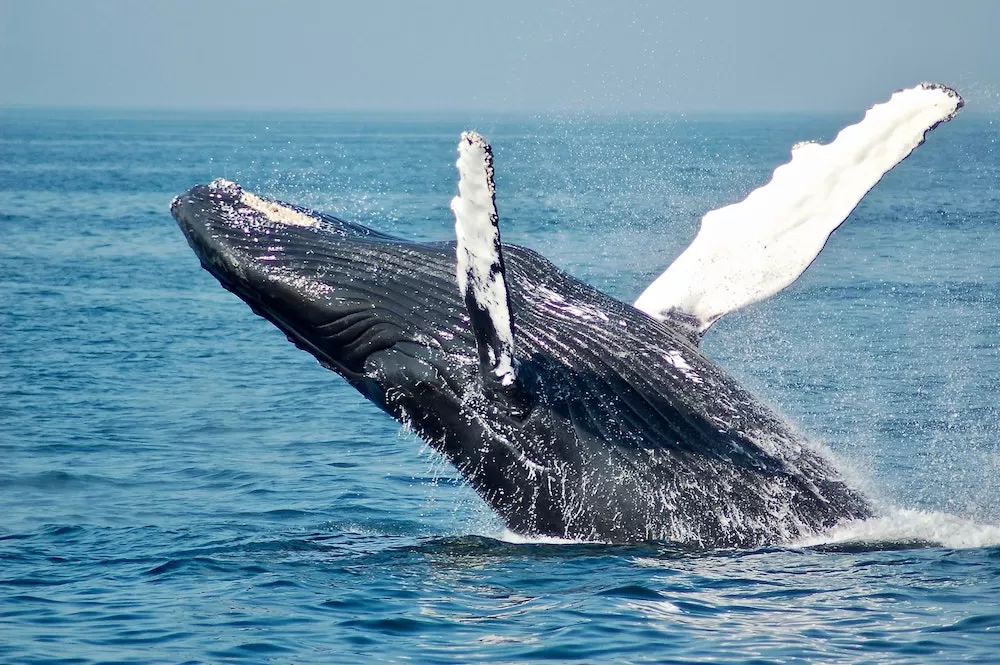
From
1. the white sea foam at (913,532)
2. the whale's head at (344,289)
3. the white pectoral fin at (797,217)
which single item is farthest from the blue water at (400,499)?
the white pectoral fin at (797,217)

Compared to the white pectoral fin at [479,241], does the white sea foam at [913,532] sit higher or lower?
lower

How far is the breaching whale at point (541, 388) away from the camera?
774 centimetres

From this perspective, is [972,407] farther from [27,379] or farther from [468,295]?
[27,379]

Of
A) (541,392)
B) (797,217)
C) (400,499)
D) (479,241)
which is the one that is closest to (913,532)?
(797,217)

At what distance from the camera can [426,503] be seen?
37.1 feet

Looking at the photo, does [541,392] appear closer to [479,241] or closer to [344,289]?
[479,241]

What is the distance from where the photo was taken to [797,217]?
8.66 m

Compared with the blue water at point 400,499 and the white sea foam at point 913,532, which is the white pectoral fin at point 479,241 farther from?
the white sea foam at point 913,532

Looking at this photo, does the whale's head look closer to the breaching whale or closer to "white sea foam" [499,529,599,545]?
the breaching whale

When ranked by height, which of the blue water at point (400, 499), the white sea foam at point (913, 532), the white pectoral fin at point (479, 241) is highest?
the white pectoral fin at point (479, 241)

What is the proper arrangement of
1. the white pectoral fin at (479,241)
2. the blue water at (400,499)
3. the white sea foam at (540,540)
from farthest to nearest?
the white sea foam at (540,540), the blue water at (400,499), the white pectoral fin at (479,241)

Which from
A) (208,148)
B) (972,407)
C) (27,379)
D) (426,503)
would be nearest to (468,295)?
(426,503)

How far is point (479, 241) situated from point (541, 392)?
1.09 m

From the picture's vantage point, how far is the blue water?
7.42 m
